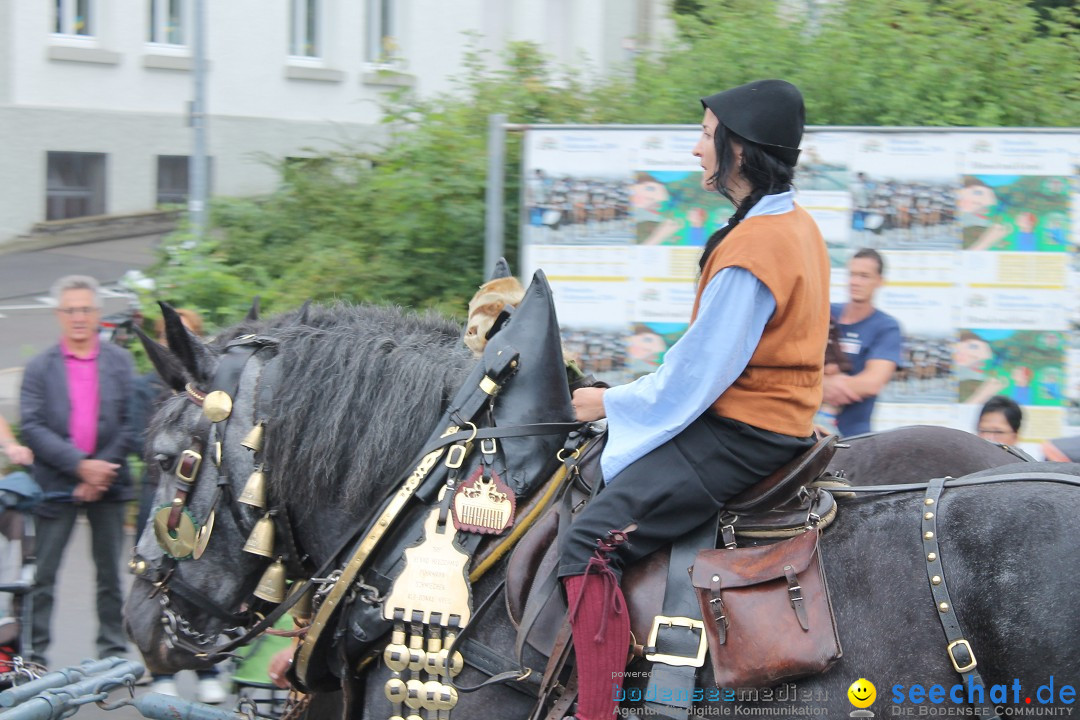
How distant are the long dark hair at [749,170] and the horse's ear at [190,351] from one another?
151 centimetres

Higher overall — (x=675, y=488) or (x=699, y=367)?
(x=699, y=367)

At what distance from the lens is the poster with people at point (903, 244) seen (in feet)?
20.0

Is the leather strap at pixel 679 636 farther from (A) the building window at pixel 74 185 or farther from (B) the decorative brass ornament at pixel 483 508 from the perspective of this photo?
(A) the building window at pixel 74 185

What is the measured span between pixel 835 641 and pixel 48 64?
15140 mm

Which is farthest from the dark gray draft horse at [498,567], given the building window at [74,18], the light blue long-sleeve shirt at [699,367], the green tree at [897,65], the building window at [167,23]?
the building window at [167,23]

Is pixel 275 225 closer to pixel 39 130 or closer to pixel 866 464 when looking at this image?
pixel 39 130

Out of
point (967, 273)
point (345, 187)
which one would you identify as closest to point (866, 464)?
point (967, 273)

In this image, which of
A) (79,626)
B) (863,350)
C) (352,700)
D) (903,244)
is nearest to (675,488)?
(352,700)

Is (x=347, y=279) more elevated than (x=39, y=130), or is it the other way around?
(x=39, y=130)

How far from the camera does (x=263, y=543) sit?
317 cm

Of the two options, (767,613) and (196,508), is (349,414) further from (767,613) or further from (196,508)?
(767,613)

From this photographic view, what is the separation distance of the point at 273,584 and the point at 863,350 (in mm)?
3398

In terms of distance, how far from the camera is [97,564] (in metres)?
5.88

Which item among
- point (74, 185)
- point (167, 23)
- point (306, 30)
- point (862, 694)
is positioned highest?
point (306, 30)
